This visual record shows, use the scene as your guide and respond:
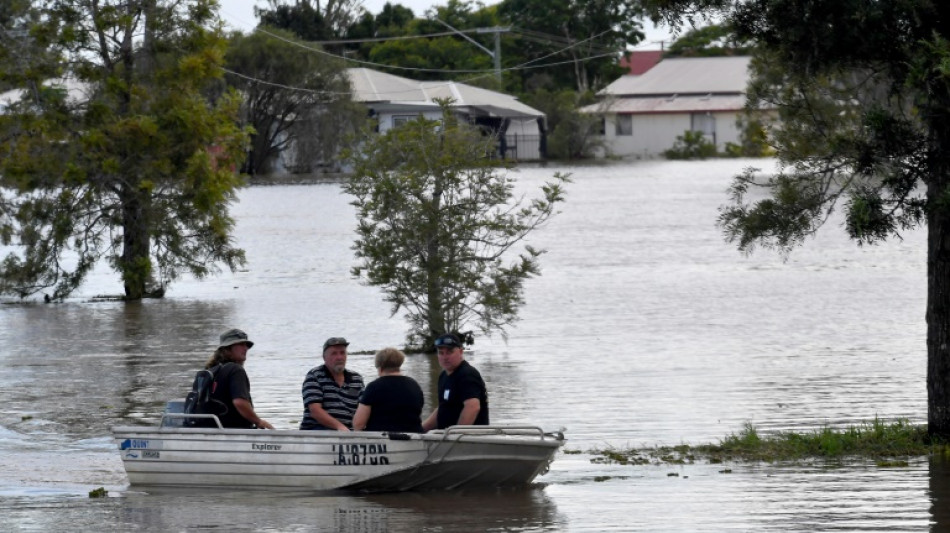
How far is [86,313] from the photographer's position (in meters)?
28.4

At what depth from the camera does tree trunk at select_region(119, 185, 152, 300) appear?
1165 inches

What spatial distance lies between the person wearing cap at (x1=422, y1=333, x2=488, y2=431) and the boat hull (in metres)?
0.20

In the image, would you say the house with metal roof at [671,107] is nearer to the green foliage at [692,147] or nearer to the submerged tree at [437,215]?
the green foliage at [692,147]

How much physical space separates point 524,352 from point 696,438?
7.52 meters

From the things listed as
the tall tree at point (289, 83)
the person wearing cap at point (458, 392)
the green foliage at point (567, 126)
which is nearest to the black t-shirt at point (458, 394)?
the person wearing cap at point (458, 392)

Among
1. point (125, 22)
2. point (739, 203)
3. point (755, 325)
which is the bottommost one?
point (755, 325)

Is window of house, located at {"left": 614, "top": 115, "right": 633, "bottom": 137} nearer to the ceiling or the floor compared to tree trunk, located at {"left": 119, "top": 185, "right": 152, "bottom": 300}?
nearer to the ceiling

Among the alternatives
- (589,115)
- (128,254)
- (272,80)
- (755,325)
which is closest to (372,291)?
(128,254)

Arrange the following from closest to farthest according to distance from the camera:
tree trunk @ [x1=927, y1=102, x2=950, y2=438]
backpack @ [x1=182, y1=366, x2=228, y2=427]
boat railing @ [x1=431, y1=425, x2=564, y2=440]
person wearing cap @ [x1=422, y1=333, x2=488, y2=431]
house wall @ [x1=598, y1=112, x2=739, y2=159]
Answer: boat railing @ [x1=431, y1=425, x2=564, y2=440]
person wearing cap @ [x1=422, y1=333, x2=488, y2=431]
backpack @ [x1=182, y1=366, x2=228, y2=427]
tree trunk @ [x1=927, y1=102, x2=950, y2=438]
house wall @ [x1=598, y1=112, x2=739, y2=159]

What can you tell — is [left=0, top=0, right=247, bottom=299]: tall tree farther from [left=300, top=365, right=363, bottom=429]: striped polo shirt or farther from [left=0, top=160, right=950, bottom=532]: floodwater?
[left=300, top=365, right=363, bottom=429]: striped polo shirt

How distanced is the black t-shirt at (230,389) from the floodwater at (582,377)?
22.3 inches

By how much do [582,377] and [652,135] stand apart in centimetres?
10162

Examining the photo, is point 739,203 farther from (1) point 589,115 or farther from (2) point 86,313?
(1) point 589,115

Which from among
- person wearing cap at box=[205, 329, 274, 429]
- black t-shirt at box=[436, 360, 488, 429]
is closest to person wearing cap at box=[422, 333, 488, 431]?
black t-shirt at box=[436, 360, 488, 429]
